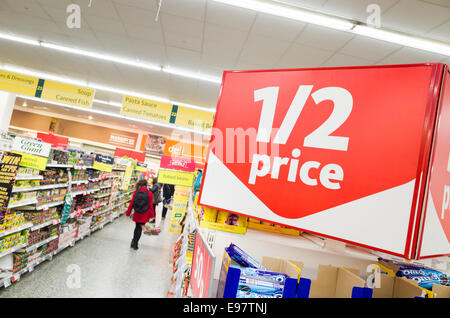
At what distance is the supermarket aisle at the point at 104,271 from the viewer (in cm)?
381

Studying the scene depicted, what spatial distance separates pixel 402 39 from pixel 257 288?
458 cm

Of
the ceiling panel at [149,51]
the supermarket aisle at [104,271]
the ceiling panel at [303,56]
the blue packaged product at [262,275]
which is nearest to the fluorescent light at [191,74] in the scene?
the ceiling panel at [149,51]

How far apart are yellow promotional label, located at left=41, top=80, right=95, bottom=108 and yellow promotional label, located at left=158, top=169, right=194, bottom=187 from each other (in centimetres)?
416

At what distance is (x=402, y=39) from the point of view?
4000 millimetres

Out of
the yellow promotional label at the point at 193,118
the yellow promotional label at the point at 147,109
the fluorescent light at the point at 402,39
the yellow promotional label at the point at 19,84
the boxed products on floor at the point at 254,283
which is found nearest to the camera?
the boxed products on floor at the point at 254,283

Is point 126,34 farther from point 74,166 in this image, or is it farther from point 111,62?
point 74,166

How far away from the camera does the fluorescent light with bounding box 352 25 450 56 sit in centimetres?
390

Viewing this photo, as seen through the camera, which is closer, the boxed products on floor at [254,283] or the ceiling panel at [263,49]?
the boxed products on floor at [254,283]

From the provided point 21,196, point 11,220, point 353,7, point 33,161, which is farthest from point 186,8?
point 11,220

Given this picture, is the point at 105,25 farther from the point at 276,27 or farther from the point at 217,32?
the point at 276,27

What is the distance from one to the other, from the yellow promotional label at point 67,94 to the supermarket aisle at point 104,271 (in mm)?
4047

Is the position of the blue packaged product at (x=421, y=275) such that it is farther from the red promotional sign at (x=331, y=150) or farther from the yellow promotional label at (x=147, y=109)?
the yellow promotional label at (x=147, y=109)

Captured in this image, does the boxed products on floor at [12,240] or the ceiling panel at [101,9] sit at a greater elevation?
the ceiling panel at [101,9]

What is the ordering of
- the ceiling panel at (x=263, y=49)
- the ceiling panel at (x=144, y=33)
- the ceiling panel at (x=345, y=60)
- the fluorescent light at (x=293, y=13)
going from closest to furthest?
1. the fluorescent light at (x=293, y=13)
2. the ceiling panel at (x=263, y=49)
3. the ceiling panel at (x=345, y=60)
4. the ceiling panel at (x=144, y=33)
